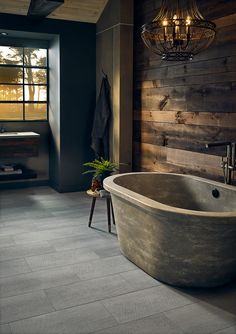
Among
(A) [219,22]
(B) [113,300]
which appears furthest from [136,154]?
(B) [113,300]

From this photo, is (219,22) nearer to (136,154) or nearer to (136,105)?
(136,105)

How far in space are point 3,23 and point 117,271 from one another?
3.71 m

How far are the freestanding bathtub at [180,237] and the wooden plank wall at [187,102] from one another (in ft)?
2.29

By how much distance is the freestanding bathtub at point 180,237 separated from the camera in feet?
8.40

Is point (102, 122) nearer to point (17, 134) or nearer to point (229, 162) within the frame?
point (17, 134)

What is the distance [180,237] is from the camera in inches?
105

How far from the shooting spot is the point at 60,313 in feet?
8.02

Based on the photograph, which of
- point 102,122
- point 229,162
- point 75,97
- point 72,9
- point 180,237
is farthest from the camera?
point 75,97

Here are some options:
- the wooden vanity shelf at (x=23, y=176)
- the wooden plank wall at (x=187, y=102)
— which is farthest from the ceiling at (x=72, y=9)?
the wooden vanity shelf at (x=23, y=176)

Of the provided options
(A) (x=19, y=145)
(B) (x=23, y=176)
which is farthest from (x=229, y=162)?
(B) (x=23, y=176)

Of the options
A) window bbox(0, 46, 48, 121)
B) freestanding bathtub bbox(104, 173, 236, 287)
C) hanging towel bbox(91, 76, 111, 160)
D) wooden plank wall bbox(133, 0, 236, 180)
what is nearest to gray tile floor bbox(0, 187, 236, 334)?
freestanding bathtub bbox(104, 173, 236, 287)

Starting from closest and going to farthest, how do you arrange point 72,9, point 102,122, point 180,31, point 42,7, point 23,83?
point 180,31
point 42,7
point 72,9
point 102,122
point 23,83

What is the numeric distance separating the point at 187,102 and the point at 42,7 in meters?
2.04

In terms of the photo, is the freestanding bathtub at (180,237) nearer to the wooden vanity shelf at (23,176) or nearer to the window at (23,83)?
the wooden vanity shelf at (23,176)
